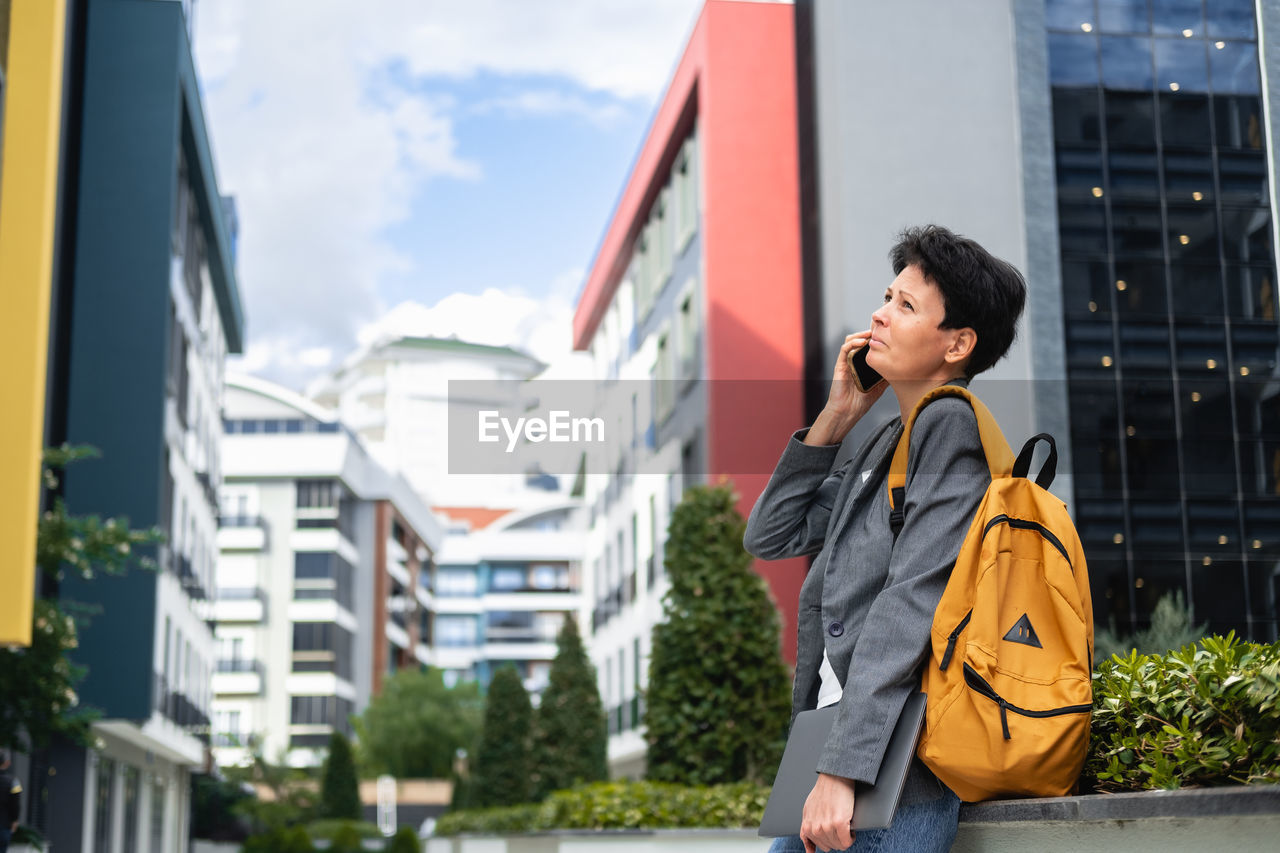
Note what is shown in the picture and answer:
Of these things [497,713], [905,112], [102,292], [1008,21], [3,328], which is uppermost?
[1008,21]

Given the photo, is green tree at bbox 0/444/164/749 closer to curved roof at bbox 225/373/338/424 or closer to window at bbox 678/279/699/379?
window at bbox 678/279/699/379

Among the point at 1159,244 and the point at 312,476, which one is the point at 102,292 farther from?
the point at 312,476

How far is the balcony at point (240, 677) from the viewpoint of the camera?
60.7 metres

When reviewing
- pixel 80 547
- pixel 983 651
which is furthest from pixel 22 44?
pixel 983 651

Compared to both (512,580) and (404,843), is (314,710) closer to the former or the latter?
(404,843)

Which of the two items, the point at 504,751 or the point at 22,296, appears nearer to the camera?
the point at 22,296

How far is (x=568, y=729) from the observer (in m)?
21.3

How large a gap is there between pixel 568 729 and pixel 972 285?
19.6 meters

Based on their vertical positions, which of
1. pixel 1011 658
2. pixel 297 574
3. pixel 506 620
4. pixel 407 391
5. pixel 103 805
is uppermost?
pixel 407 391

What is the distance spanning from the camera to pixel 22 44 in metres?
8.88

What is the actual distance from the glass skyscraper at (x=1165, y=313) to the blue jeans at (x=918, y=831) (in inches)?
728

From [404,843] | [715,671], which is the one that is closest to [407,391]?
[404,843]

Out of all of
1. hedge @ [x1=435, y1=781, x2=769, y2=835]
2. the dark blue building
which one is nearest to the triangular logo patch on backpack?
hedge @ [x1=435, y1=781, x2=769, y2=835]

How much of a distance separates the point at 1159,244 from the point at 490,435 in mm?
20597
